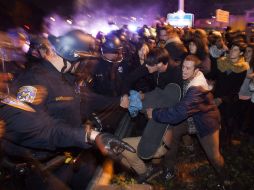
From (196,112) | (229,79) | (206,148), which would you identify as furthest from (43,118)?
(229,79)

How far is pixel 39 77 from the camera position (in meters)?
3.23

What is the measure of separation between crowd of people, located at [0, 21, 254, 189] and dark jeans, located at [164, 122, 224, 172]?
0.05ft

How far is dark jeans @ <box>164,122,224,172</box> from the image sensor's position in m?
4.73

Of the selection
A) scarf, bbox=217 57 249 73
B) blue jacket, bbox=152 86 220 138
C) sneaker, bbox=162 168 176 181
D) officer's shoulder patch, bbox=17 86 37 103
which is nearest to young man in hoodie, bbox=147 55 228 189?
blue jacket, bbox=152 86 220 138

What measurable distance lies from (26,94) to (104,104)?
2.11 metres

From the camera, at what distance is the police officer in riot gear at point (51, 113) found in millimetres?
2912

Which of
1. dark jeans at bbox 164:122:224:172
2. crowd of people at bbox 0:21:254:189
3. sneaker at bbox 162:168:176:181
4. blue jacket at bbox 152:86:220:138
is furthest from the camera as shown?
sneaker at bbox 162:168:176:181

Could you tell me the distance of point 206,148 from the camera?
481 cm

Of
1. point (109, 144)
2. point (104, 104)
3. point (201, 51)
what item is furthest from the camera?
point (201, 51)

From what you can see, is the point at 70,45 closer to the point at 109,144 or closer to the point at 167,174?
the point at 109,144

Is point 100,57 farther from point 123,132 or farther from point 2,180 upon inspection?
point 2,180

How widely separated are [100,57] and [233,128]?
10.6ft

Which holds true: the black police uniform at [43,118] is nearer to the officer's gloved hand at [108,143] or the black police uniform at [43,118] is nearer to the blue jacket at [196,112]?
the officer's gloved hand at [108,143]

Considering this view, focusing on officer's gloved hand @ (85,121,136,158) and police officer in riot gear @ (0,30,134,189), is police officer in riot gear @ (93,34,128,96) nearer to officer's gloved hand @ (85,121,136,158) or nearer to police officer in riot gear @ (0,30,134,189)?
police officer in riot gear @ (0,30,134,189)
